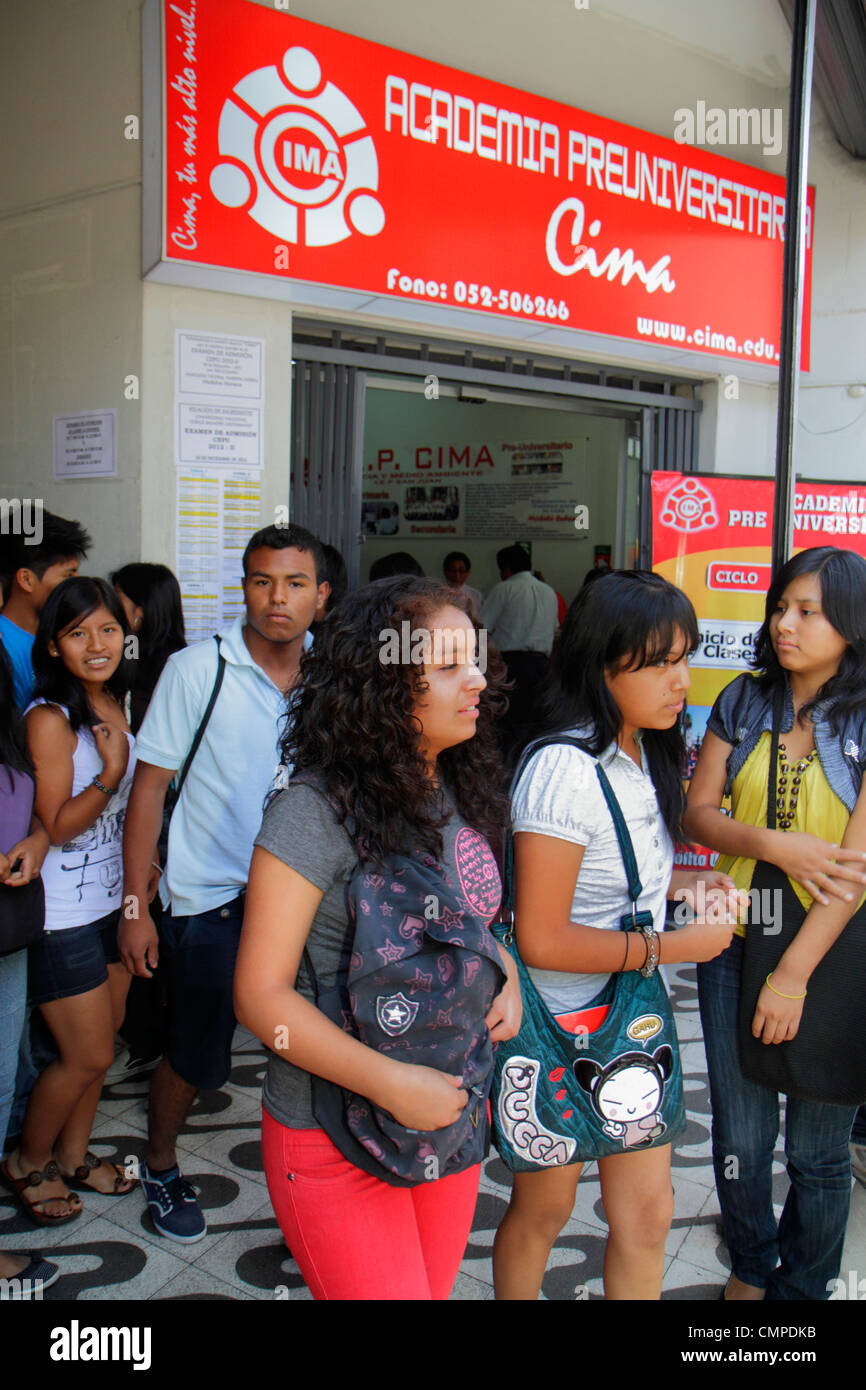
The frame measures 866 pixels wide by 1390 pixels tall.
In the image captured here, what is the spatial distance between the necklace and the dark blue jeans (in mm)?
273

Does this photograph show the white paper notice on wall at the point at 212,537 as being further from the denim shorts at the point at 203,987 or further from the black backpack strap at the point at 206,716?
the denim shorts at the point at 203,987

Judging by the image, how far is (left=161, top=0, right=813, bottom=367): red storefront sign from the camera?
11.4 feet

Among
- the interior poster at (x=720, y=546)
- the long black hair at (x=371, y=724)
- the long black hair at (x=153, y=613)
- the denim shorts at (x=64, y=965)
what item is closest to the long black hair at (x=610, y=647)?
the long black hair at (x=371, y=724)

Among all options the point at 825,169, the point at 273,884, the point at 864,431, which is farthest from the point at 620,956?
the point at 825,169

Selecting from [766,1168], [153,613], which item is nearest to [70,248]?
[153,613]

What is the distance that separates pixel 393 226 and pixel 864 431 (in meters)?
3.35

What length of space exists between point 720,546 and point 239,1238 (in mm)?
3242

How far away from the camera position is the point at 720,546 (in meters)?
4.51

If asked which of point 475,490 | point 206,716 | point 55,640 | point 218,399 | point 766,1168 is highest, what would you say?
point 475,490

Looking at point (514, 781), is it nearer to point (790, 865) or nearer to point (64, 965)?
point (790, 865)

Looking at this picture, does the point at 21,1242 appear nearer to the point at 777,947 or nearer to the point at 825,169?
the point at 777,947

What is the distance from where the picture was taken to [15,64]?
4.28m

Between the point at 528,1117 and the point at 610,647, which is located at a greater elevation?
the point at 610,647

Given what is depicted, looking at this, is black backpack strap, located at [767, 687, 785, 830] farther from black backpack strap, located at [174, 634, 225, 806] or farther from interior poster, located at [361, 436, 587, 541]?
interior poster, located at [361, 436, 587, 541]
